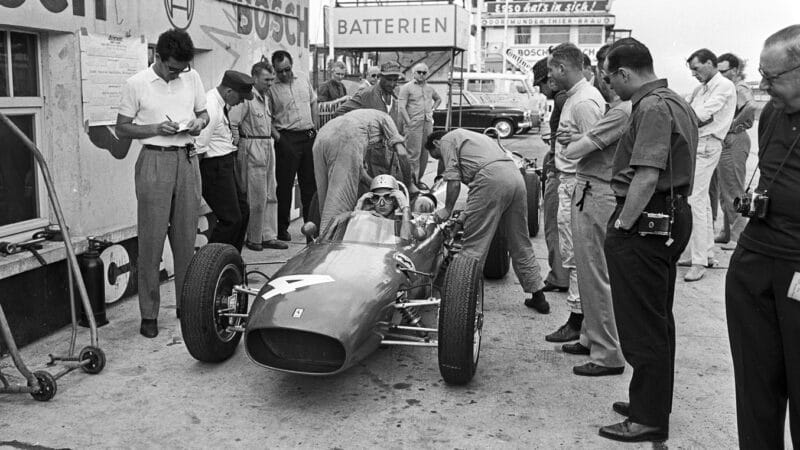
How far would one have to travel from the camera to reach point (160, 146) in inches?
212

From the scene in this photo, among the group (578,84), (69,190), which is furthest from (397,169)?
(69,190)

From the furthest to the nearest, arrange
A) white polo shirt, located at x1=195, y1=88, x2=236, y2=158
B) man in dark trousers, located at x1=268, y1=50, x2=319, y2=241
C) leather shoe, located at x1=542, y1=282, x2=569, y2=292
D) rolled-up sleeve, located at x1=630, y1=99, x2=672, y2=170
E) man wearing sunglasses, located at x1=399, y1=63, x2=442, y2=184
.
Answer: man wearing sunglasses, located at x1=399, y1=63, x2=442, y2=184 < man in dark trousers, located at x1=268, y1=50, x2=319, y2=241 < leather shoe, located at x1=542, y1=282, x2=569, y2=292 < white polo shirt, located at x1=195, y1=88, x2=236, y2=158 < rolled-up sleeve, located at x1=630, y1=99, x2=672, y2=170

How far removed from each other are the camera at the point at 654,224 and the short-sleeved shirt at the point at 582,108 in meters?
1.48

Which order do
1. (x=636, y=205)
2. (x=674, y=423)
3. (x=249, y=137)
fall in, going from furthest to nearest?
(x=249, y=137)
(x=674, y=423)
(x=636, y=205)

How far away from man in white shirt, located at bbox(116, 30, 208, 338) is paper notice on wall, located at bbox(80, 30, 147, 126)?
0.65m

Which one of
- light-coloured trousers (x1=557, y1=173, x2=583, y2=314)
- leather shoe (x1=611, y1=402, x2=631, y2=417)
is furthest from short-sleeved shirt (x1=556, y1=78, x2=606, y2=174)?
leather shoe (x1=611, y1=402, x2=631, y2=417)

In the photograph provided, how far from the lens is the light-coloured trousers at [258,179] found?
802cm

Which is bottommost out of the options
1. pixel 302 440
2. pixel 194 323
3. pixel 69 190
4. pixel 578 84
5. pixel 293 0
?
pixel 302 440

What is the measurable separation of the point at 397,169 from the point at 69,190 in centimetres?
291

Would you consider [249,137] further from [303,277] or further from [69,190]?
[303,277]

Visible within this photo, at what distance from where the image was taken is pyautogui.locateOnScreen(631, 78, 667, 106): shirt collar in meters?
3.83

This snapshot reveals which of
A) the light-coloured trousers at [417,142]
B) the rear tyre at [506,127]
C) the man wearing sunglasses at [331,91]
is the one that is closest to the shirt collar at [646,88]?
the man wearing sunglasses at [331,91]

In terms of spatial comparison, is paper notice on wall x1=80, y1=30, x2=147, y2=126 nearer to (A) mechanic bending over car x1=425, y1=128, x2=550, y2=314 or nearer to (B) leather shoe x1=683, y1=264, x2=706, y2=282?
(A) mechanic bending over car x1=425, y1=128, x2=550, y2=314

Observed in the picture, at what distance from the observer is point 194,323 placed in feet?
15.2
